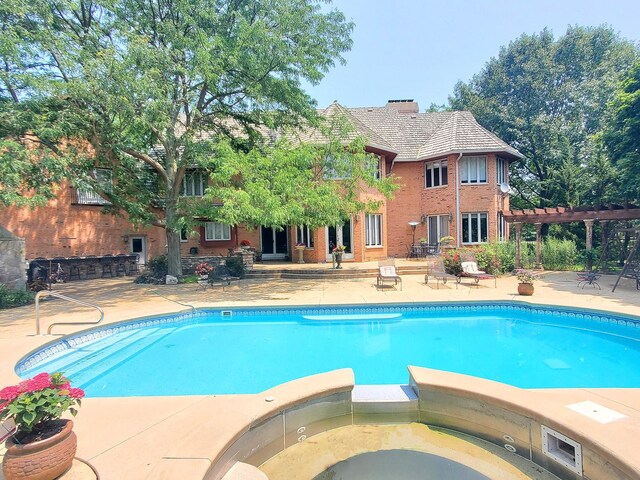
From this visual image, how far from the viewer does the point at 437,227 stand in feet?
67.4

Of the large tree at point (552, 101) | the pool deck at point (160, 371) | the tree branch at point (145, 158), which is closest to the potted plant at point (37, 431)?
the pool deck at point (160, 371)

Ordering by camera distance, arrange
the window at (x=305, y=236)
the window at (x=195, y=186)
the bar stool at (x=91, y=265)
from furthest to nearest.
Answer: the window at (x=195, y=186) → the window at (x=305, y=236) → the bar stool at (x=91, y=265)

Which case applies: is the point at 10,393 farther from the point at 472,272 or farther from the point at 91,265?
the point at 91,265

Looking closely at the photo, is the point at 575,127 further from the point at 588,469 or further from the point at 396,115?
the point at 588,469

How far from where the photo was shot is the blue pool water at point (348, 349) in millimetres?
6262

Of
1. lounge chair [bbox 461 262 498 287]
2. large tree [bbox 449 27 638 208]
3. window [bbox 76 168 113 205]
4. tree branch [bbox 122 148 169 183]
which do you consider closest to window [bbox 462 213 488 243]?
lounge chair [bbox 461 262 498 287]

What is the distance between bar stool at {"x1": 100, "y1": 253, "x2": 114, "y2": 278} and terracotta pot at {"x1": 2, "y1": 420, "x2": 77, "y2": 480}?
17.3m

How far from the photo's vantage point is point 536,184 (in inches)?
1008

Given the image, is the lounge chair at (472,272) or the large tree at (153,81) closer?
the large tree at (153,81)

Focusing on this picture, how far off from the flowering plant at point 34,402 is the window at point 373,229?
1685 centimetres

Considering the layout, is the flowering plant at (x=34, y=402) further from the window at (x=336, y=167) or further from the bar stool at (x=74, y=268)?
the bar stool at (x=74, y=268)

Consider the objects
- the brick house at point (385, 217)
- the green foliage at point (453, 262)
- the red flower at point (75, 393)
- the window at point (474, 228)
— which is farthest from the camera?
the window at point (474, 228)

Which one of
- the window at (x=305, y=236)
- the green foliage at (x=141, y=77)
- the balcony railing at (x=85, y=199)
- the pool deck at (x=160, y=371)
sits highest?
the green foliage at (x=141, y=77)

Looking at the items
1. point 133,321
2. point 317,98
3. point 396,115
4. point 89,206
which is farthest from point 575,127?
point 89,206
